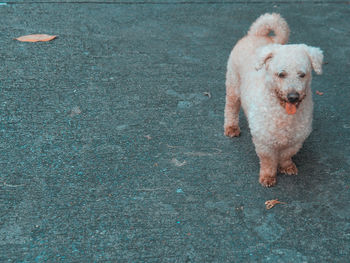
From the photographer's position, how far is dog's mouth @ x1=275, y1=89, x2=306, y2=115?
3193 millimetres

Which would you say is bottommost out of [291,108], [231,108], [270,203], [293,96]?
[270,203]

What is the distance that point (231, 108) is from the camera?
13.9ft

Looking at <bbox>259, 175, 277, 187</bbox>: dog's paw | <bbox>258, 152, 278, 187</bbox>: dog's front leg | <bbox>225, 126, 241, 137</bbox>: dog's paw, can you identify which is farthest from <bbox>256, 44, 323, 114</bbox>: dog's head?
<bbox>225, 126, 241, 137</bbox>: dog's paw

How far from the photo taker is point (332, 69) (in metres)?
5.55

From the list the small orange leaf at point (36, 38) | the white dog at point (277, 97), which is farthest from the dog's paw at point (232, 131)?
the small orange leaf at point (36, 38)

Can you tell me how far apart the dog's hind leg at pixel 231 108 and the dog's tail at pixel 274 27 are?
0.46 metres

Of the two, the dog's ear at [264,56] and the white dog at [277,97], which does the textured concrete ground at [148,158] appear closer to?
the white dog at [277,97]

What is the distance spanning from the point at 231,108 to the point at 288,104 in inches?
41.1

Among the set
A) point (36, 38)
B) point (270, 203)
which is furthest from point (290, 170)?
point (36, 38)

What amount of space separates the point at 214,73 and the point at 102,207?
270cm

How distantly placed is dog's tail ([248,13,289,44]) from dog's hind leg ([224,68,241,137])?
464 mm

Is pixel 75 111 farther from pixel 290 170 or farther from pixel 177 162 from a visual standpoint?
pixel 290 170

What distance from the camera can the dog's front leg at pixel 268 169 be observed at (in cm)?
358

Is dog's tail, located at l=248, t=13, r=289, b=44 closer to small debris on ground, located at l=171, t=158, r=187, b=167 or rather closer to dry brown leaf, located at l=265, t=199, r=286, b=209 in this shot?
small debris on ground, located at l=171, t=158, r=187, b=167
